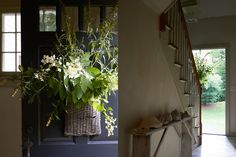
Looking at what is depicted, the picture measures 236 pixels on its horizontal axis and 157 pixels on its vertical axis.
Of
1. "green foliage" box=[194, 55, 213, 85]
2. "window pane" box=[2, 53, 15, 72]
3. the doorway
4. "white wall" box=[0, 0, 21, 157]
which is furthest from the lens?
the doorway

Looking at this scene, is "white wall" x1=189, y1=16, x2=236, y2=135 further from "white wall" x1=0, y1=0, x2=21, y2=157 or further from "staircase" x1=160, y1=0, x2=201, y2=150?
"white wall" x1=0, y1=0, x2=21, y2=157

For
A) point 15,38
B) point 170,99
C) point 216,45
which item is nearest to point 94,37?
point 170,99

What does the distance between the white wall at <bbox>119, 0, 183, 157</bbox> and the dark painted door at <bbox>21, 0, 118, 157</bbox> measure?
11.0 inches

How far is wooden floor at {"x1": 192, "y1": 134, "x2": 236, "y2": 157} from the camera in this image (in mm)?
4453

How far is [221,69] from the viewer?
6852 mm

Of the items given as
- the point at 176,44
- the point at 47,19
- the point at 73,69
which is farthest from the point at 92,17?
the point at 176,44

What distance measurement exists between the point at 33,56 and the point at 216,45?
5.44 metres

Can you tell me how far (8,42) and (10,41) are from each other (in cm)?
2

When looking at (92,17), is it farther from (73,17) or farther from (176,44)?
(176,44)

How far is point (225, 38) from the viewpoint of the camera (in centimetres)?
673

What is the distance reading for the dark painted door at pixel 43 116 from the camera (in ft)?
7.30

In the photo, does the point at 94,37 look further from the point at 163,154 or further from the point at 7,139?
the point at 7,139

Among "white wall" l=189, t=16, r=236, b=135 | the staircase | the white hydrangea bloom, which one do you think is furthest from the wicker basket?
"white wall" l=189, t=16, r=236, b=135

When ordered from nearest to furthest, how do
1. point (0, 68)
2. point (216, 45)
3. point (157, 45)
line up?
point (157, 45)
point (0, 68)
point (216, 45)
